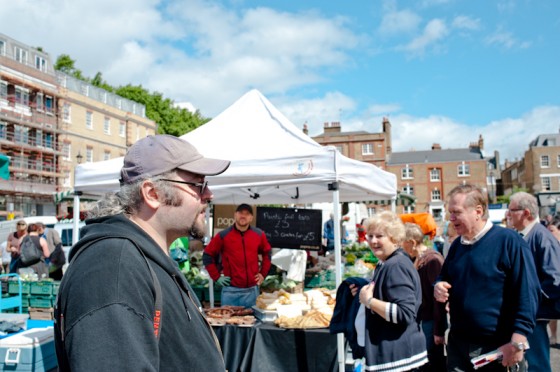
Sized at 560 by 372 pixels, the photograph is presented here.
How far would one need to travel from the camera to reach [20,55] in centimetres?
3903

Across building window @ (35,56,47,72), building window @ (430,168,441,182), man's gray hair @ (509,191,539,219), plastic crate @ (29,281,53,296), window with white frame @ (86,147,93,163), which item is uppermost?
building window @ (35,56,47,72)

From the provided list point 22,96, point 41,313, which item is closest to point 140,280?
point 41,313

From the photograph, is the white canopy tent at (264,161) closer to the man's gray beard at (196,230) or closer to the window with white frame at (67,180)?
the man's gray beard at (196,230)

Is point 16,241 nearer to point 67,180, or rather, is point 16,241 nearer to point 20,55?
point 67,180

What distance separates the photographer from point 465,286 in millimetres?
3096

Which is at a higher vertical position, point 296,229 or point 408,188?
point 408,188

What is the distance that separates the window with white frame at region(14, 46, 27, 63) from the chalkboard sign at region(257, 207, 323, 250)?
39.6 meters

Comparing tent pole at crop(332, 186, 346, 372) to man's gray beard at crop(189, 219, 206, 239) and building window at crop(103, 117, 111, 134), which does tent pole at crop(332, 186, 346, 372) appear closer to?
man's gray beard at crop(189, 219, 206, 239)

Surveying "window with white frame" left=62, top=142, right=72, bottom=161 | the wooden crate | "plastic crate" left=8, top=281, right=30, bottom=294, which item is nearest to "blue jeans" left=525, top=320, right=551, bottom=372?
the wooden crate

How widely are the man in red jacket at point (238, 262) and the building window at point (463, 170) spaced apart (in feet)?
202

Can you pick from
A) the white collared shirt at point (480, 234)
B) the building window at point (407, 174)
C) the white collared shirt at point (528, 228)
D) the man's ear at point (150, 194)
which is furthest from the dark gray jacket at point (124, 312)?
the building window at point (407, 174)

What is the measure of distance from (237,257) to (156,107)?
46352mm

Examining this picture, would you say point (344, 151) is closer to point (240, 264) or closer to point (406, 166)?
point (406, 166)

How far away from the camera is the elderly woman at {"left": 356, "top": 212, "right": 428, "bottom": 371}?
3.21 m
